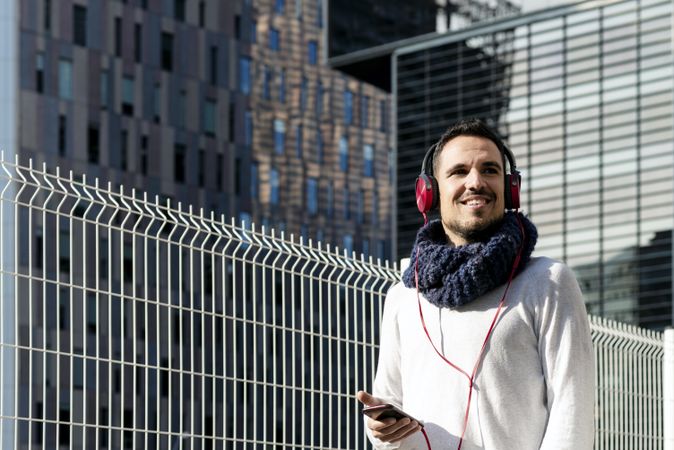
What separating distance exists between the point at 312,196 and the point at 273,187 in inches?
109

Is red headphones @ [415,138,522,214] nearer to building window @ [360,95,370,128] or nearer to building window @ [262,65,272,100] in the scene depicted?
building window @ [262,65,272,100]

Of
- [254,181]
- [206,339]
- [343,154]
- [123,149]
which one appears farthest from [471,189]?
[343,154]

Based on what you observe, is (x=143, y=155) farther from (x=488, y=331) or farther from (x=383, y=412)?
(x=383, y=412)

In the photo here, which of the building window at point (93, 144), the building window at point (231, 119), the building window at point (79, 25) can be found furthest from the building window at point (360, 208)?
the building window at point (79, 25)

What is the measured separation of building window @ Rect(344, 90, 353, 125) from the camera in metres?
67.1

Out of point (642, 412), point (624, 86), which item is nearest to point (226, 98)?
point (624, 86)

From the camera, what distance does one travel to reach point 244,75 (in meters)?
60.6

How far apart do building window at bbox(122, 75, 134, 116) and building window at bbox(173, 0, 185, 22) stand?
3.43 meters

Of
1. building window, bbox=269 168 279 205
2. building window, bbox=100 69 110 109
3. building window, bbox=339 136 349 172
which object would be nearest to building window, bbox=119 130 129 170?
building window, bbox=100 69 110 109

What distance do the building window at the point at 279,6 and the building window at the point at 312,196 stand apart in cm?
628

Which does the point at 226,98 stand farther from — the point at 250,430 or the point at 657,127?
the point at 250,430

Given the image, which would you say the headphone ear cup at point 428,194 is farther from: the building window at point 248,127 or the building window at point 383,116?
the building window at point 383,116

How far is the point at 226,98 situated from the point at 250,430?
5316 centimetres

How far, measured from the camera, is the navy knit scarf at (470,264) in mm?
3922
